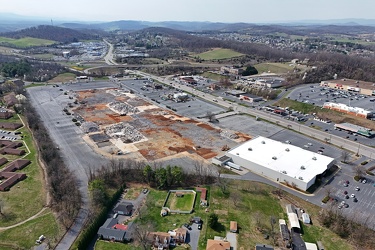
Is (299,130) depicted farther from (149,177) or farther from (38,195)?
(38,195)

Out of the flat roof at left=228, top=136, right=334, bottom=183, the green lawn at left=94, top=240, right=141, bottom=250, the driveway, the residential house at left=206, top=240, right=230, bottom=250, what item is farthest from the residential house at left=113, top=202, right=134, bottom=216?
the flat roof at left=228, top=136, right=334, bottom=183

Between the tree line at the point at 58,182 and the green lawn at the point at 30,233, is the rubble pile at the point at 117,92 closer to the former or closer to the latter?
the tree line at the point at 58,182

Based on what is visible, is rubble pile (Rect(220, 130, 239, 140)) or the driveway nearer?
the driveway

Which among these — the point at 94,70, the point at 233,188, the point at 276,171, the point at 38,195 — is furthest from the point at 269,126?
the point at 94,70

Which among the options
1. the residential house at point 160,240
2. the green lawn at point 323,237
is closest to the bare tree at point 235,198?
the green lawn at point 323,237

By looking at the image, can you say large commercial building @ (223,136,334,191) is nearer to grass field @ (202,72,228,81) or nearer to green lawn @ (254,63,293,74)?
grass field @ (202,72,228,81)

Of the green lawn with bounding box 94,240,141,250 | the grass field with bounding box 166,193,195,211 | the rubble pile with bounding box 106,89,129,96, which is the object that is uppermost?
the rubble pile with bounding box 106,89,129,96
